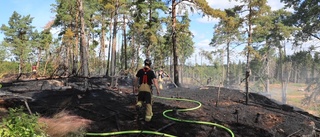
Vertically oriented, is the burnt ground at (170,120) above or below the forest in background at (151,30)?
below

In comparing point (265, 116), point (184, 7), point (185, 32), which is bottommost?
point (265, 116)

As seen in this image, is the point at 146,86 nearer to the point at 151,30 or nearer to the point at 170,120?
the point at 170,120

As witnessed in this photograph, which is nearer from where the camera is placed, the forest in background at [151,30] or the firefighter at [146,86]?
the firefighter at [146,86]

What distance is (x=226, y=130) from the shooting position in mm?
7219

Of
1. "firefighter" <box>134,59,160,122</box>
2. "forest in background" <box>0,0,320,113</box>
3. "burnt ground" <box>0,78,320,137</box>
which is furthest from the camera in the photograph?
"forest in background" <box>0,0,320,113</box>

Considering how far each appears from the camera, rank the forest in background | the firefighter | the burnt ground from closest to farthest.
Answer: the burnt ground
the firefighter
the forest in background

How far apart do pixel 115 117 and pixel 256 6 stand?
17.2m

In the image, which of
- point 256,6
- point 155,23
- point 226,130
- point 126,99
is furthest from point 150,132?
point 155,23

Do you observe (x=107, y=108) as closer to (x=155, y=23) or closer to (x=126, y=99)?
(x=126, y=99)

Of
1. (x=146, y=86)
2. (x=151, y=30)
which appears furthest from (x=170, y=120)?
(x=151, y=30)

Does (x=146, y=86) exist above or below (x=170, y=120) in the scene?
above

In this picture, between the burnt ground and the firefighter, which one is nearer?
the burnt ground

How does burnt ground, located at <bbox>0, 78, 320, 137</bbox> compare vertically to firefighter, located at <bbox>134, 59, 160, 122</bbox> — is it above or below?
below

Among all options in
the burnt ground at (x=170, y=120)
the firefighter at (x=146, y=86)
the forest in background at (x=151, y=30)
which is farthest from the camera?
the forest in background at (x=151, y=30)
